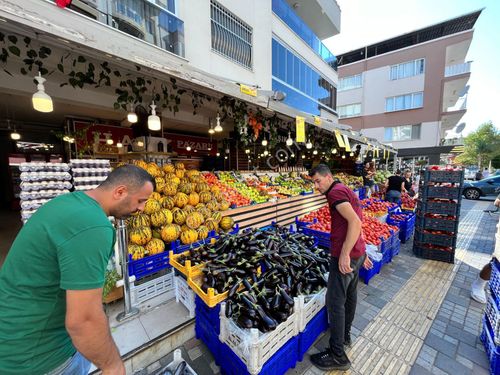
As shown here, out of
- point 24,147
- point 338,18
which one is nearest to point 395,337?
point 24,147

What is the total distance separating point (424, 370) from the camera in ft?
7.61

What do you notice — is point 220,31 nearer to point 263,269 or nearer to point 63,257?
point 263,269

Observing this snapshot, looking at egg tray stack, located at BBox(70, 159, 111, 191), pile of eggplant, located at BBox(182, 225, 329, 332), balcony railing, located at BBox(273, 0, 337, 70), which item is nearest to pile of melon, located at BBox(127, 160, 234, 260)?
pile of eggplant, located at BBox(182, 225, 329, 332)

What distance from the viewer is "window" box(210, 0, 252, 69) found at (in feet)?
27.1

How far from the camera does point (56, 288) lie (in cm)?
114

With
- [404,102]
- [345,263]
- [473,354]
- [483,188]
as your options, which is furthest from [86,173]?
[404,102]

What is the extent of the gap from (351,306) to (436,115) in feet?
85.6

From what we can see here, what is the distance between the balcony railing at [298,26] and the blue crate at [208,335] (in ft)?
45.9

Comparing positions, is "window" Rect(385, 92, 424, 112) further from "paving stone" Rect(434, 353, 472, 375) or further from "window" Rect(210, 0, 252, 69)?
"paving stone" Rect(434, 353, 472, 375)

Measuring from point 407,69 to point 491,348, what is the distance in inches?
1105

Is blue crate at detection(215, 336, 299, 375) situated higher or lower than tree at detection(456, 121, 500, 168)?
lower

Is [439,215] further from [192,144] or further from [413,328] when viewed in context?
[192,144]

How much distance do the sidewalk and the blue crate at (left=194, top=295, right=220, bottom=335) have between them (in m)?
0.43

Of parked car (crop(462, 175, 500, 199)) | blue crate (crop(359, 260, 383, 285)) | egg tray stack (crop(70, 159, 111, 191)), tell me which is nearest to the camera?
egg tray stack (crop(70, 159, 111, 191))
